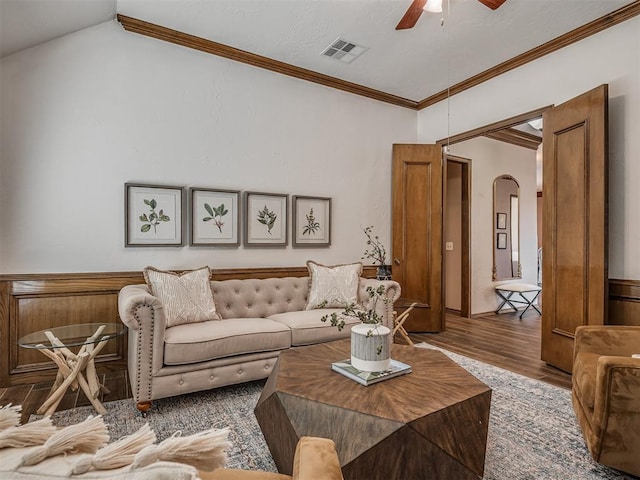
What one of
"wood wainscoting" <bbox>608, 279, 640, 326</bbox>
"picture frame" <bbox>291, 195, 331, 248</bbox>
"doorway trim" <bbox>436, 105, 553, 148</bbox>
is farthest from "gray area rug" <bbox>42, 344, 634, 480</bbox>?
"doorway trim" <bbox>436, 105, 553, 148</bbox>

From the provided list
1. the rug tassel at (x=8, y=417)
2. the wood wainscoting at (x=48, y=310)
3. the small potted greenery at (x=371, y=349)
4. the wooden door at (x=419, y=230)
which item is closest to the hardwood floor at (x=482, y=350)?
the wood wainscoting at (x=48, y=310)

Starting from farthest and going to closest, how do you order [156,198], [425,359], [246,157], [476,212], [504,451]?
[476,212] < [246,157] < [156,198] < [425,359] < [504,451]

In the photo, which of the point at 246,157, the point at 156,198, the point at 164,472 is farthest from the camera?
the point at 246,157

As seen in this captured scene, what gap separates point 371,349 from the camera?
1896 millimetres

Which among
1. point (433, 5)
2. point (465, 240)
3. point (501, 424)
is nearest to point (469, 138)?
point (465, 240)

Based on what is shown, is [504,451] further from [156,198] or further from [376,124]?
[376,124]

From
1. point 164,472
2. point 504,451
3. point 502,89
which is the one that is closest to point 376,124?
point 502,89

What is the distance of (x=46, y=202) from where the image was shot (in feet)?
9.79

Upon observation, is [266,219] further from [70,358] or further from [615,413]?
[615,413]

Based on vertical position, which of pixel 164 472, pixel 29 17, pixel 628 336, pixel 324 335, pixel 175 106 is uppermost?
pixel 29 17

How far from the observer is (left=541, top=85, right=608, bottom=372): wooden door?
299 cm

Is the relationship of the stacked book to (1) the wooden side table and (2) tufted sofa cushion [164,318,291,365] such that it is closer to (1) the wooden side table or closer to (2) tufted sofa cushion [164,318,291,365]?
(2) tufted sofa cushion [164,318,291,365]

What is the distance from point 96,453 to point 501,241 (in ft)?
22.1

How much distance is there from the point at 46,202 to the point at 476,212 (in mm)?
5733
